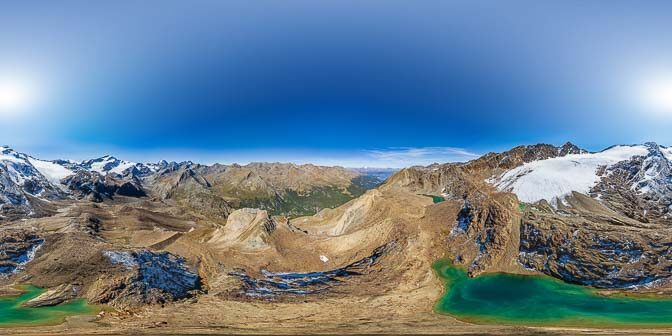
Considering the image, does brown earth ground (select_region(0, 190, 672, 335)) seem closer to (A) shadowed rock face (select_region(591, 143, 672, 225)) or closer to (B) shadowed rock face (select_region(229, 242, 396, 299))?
(B) shadowed rock face (select_region(229, 242, 396, 299))

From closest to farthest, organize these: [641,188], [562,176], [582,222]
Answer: [582,222], [641,188], [562,176]

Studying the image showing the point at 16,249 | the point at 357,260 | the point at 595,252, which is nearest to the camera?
the point at 595,252

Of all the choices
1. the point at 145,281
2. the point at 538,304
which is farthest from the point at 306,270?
the point at 538,304

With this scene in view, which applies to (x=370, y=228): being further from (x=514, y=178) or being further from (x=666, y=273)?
(x=514, y=178)

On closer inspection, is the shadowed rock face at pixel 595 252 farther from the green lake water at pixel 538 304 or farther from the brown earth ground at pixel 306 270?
the brown earth ground at pixel 306 270

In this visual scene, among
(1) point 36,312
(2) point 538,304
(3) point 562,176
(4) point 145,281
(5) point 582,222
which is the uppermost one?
(3) point 562,176

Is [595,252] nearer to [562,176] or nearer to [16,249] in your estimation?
[562,176]

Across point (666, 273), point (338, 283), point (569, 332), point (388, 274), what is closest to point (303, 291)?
point (338, 283)
